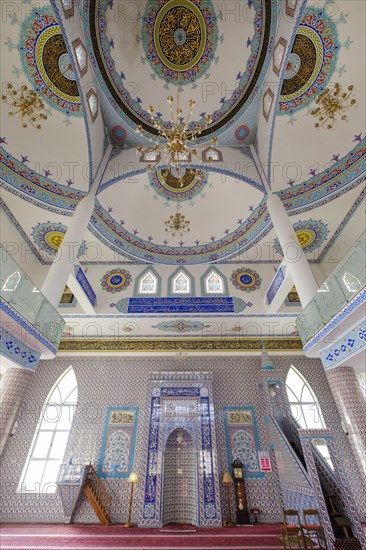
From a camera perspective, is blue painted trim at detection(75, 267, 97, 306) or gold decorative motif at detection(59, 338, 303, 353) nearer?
blue painted trim at detection(75, 267, 97, 306)

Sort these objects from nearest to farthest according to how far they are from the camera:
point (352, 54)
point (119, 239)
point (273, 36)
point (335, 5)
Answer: point (335, 5) < point (352, 54) < point (273, 36) < point (119, 239)

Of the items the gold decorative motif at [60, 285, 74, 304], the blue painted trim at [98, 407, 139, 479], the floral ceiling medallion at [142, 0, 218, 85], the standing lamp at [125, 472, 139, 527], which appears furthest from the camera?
the gold decorative motif at [60, 285, 74, 304]

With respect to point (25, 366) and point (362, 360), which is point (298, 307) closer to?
point (362, 360)

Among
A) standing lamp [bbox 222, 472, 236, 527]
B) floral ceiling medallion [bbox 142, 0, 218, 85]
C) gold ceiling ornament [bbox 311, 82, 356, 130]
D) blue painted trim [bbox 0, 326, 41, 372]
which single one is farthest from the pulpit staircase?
floral ceiling medallion [bbox 142, 0, 218, 85]

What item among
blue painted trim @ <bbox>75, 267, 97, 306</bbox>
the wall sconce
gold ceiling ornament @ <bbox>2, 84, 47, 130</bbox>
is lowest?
the wall sconce

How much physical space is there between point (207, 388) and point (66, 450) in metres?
3.85

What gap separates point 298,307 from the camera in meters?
7.45

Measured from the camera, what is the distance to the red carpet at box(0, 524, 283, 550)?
4.34 m

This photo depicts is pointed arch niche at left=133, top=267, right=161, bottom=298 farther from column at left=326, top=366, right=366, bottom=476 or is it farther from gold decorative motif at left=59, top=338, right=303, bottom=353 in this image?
column at left=326, top=366, right=366, bottom=476

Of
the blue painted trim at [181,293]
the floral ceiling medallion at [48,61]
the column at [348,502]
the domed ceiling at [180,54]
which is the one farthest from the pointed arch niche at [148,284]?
the column at [348,502]

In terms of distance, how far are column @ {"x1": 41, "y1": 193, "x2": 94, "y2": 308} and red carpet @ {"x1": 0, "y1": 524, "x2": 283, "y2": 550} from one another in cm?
394

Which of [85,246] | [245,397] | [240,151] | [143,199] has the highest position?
[240,151]

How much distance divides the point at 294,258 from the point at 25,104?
6097 mm

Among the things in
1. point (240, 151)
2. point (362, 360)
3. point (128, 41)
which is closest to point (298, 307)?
point (362, 360)
